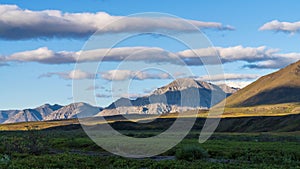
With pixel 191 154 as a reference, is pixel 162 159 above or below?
below

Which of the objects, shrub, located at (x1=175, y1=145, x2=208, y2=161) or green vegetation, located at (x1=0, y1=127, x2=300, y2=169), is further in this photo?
shrub, located at (x1=175, y1=145, x2=208, y2=161)

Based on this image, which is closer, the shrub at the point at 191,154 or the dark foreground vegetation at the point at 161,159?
the dark foreground vegetation at the point at 161,159

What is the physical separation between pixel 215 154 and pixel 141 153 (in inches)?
383

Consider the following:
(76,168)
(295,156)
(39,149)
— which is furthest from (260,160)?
(39,149)

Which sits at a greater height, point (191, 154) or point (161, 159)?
point (191, 154)

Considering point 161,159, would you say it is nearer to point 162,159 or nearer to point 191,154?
point 162,159

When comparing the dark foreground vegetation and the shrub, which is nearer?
the dark foreground vegetation

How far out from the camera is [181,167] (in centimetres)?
3997

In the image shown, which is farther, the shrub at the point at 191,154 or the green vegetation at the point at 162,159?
the shrub at the point at 191,154

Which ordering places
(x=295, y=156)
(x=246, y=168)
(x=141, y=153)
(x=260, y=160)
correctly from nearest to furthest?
(x=246, y=168), (x=260, y=160), (x=295, y=156), (x=141, y=153)

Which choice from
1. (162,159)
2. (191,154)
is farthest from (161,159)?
(191,154)

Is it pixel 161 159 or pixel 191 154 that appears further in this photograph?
pixel 161 159

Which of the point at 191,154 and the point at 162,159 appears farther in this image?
the point at 162,159

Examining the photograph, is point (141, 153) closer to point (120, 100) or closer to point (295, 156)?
point (120, 100)
